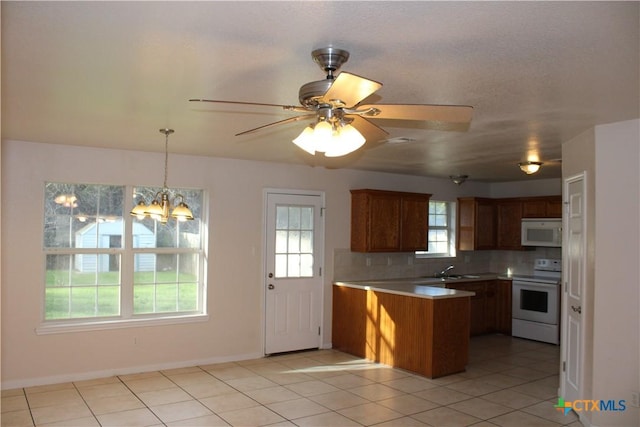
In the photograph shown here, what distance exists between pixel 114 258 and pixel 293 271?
7.13 feet

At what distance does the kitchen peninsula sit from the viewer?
217 inches

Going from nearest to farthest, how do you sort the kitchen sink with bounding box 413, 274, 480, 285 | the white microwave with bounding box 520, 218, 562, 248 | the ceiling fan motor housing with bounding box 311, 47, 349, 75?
the ceiling fan motor housing with bounding box 311, 47, 349, 75
the kitchen sink with bounding box 413, 274, 480, 285
the white microwave with bounding box 520, 218, 562, 248

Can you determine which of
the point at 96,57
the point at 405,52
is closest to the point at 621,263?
the point at 405,52

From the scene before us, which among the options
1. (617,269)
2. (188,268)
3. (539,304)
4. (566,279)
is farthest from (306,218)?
(617,269)

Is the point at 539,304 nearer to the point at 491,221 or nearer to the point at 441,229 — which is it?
the point at 491,221

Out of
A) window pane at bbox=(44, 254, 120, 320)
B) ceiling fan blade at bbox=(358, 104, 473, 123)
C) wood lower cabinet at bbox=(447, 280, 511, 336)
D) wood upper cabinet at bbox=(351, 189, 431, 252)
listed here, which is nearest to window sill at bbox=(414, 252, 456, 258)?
wood upper cabinet at bbox=(351, 189, 431, 252)

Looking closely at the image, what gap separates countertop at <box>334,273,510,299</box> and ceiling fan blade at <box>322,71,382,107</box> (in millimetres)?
3732

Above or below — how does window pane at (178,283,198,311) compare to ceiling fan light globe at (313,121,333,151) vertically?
below

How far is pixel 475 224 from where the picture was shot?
8203mm

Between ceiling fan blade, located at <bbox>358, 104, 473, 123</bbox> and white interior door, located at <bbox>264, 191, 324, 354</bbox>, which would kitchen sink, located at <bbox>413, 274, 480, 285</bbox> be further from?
ceiling fan blade, located at <bbox>358, 104, 473, 123</bbox>

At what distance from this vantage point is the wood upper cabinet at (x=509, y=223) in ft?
27.0

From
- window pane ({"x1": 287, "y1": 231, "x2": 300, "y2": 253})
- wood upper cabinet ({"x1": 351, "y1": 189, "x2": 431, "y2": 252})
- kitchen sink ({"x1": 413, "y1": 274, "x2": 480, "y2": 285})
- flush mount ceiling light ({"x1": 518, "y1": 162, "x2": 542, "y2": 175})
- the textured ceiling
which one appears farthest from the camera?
kitchen sink ({"x1": 413, "y1": 274, "x2": 480, "y2": 285})

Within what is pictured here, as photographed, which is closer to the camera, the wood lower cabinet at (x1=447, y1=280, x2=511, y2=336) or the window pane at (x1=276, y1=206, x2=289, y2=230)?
the window pane at (x1=276, y1=206, x2=289, y2=230)

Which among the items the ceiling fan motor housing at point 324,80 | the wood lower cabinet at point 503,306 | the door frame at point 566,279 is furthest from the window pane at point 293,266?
the ceiling fan motor housing at point 324,80
